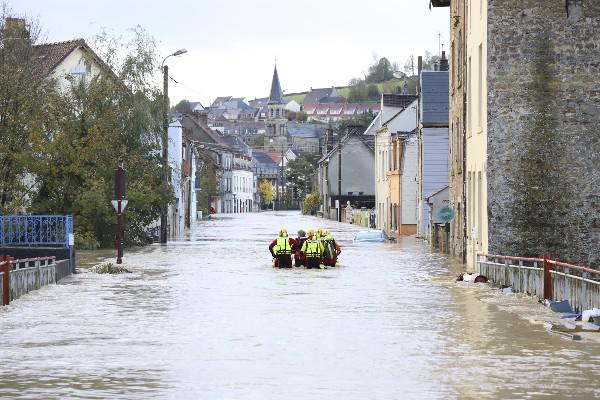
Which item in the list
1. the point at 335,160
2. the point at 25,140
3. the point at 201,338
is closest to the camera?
the point at 201,338

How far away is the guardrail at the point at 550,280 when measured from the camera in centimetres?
2095

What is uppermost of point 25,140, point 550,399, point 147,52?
point 147,52

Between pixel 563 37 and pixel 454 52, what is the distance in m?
12.3

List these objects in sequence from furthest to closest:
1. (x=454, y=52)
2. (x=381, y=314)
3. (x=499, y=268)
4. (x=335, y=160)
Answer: (x=335, y=160)
(x=454, y=52)
(x=499, y=268)
(x=381, y=314)

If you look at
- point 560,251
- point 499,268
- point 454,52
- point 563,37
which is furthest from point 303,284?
point 454,52

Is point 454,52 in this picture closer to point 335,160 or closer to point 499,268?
point 499,268

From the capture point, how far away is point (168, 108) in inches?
2290

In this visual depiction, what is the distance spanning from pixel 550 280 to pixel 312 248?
14.4 metres

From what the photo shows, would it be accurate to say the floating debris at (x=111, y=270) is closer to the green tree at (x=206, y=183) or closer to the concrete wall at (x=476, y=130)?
the concrete wall at (x=476, y=130)

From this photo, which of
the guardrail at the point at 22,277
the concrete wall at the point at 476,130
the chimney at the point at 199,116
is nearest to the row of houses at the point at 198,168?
the chimney at the point at 199,116

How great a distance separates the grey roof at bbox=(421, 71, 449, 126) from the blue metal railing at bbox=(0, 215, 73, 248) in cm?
2622

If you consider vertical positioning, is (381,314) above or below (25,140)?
below

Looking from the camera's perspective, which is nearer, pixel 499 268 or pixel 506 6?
pixel 499 268

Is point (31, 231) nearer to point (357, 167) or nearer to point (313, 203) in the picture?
point (357, 167)
